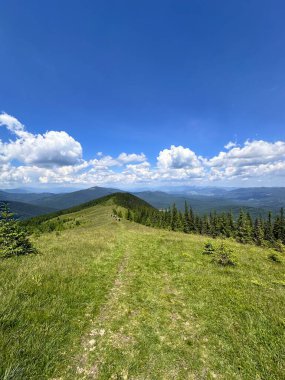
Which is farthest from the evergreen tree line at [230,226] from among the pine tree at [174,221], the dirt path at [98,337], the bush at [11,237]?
the dirt path at [98,337]

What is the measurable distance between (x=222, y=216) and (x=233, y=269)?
267ft

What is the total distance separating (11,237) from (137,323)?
1368 cm

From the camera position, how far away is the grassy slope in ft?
19.2

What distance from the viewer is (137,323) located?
811 cm

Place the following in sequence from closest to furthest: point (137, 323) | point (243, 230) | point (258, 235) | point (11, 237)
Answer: point (137, 323) < point (11, 237) < point (243, 230) < point (258, 235)

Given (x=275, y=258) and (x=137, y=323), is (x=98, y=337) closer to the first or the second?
(x=137, y=323)

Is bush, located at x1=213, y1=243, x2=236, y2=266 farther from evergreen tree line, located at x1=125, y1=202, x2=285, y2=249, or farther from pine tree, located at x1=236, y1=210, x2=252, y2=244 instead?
pine tree, located at x1=236, y1=210, x2=252, y2=244

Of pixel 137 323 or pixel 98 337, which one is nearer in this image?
pixel 98 337

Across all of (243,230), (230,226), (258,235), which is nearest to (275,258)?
(243,230)

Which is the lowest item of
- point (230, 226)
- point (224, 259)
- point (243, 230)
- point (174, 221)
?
point (243, 230)

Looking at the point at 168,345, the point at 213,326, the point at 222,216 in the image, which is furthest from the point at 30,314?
the point at 222,216

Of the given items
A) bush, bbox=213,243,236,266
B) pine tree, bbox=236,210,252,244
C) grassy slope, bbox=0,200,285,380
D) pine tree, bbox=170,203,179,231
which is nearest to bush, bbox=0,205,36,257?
grassy slope, bbox=0,200,285,380

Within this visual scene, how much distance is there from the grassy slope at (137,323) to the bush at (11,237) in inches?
87.8

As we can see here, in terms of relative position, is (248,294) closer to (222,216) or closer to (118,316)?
(118,316)
